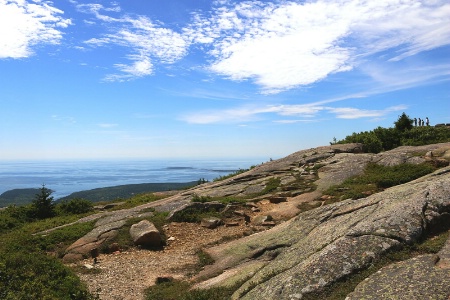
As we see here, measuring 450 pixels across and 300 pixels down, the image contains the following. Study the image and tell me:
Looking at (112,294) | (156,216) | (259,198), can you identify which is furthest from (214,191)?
(112,294)

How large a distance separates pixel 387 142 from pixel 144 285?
39.5m

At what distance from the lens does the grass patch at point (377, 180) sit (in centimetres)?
2373

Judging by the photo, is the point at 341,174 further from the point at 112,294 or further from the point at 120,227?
the point at 112,294

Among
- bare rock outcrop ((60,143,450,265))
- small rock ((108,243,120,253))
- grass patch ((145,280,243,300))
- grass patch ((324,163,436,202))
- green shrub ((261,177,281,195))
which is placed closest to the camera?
grass patch ((145,280,243,300))

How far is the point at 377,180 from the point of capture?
25156 mm

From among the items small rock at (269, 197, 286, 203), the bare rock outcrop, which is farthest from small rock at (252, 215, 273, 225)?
small rock at (269, 197, 286, 203)

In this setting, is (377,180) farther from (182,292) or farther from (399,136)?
(399,136)

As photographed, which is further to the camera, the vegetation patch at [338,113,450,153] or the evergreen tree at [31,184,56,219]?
the vegetation patch at [338,113,450,153]

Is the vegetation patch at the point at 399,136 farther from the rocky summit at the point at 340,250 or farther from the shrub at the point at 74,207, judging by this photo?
the shrub at the point at 74,207

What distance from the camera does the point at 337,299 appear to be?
8.07 meters

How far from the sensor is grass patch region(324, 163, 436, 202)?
23734 mm

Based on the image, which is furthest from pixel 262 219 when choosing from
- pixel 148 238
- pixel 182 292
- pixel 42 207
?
pixel 42 207

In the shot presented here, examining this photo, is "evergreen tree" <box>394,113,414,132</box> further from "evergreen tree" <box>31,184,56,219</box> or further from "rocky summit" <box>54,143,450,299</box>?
"evergreen tree" <box>31,184,56,219</box>

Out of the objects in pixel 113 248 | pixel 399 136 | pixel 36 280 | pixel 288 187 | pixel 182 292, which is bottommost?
pixel 113 248
